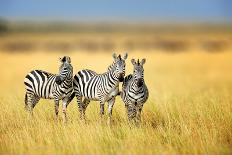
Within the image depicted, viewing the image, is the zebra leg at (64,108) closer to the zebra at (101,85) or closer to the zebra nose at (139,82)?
the zebra at (101,85)

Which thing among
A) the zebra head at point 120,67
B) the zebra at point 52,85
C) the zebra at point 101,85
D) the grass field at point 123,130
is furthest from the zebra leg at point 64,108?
the zebra head at point 120,67

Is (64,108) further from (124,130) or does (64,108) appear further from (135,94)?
(124,130)

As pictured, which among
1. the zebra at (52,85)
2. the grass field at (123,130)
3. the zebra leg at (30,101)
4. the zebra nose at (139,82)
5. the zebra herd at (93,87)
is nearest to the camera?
the grass field at (123,130)

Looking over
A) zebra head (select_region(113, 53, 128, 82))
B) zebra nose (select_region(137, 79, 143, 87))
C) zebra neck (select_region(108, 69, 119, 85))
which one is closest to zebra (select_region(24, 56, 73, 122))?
zebra neck (select_region(108, 69, 119, 85))

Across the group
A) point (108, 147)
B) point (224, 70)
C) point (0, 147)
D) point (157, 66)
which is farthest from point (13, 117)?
point (157, 66)

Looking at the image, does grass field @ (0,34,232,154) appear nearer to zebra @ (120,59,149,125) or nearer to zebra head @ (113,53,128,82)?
zebra @ (120,59,149,125)

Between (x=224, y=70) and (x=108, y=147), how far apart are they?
19.9 metres

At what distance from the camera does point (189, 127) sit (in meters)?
10.6

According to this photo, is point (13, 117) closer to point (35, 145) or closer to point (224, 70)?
point (35, 145)

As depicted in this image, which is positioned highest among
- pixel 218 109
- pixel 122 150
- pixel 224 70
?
pixel 224 70

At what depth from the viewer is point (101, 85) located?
37.4 feet

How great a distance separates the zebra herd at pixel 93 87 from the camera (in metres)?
10.8

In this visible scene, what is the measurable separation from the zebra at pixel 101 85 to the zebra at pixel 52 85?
285 mm

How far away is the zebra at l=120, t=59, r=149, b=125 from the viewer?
34.7ft
